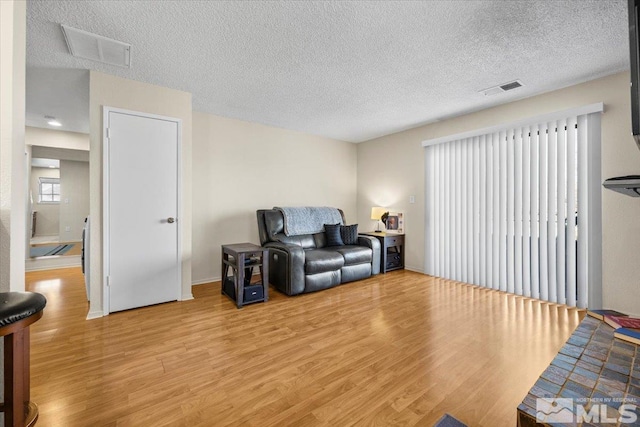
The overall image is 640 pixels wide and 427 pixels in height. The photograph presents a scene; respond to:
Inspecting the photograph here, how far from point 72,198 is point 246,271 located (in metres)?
5.07

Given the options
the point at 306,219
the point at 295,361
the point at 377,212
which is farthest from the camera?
the point at 377,212

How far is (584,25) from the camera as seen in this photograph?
1930 mm

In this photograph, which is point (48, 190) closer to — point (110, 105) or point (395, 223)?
point (110, 105)

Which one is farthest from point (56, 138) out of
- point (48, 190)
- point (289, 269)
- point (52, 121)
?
point (289, 269)

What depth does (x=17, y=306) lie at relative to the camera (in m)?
0.95

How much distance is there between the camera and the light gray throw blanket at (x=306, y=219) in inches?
156

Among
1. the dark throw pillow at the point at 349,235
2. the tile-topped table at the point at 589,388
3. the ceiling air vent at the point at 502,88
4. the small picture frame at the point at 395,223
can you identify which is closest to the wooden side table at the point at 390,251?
the small picture frame at the point at 395,223

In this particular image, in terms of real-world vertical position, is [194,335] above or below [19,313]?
below

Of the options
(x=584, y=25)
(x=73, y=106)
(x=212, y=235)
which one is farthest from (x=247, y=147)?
(x=584, y=25)

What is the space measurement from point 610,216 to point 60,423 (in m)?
4.57

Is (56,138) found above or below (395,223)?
above

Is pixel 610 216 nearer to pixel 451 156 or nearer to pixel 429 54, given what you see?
pixel 451 156

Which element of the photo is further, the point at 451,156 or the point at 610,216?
the point at 451,156

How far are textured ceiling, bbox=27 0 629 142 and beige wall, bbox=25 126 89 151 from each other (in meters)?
1.94
